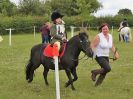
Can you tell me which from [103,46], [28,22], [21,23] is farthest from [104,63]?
[28,22]

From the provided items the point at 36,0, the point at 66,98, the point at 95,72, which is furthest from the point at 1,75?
the point at 36,0

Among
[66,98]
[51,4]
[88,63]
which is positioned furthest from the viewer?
[51,4]

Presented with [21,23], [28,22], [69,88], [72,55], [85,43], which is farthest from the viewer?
[28,22]

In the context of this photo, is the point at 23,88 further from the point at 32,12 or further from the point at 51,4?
the point at 51,4

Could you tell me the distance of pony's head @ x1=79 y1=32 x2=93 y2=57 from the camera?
10391 millimetres

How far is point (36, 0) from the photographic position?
69.4m

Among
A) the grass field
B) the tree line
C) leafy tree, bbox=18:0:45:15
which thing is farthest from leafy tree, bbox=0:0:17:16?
the grass field

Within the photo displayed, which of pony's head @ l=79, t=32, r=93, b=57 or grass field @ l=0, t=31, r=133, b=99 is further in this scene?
pony's head @ l=79, t=32, r=93, b=57

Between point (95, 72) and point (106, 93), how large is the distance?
1.31 m

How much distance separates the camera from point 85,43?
10.5m

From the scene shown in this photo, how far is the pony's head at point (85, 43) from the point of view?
10.4 meters

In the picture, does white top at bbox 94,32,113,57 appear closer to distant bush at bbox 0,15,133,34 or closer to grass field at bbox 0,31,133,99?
grass field at bbox 0,31,133,99

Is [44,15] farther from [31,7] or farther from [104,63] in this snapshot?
[104,63]

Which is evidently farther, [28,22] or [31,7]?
[31,7]
